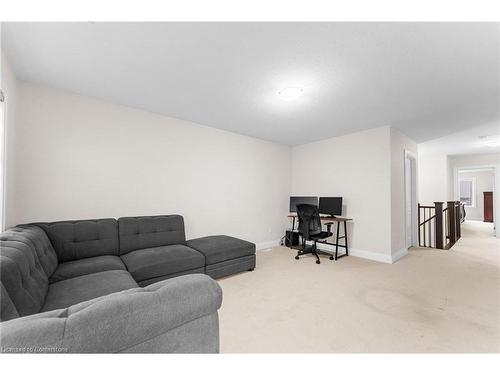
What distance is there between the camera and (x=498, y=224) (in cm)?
561

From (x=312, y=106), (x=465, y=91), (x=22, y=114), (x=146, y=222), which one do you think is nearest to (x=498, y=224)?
(x=465, y=91)

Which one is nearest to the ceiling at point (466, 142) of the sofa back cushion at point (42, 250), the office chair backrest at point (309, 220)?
the office chair backrest at point (309, 220)

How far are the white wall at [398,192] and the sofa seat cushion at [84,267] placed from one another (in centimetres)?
415

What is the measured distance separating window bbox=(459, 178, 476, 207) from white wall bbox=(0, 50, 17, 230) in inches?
566

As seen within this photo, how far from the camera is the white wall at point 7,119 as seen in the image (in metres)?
1.84

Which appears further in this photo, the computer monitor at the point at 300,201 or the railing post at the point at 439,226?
the railing post at the point at 439,226

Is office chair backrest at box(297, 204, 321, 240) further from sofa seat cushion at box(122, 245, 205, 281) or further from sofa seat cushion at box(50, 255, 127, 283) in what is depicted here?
sofa seat cushion at box(50, 255, 127, 283)

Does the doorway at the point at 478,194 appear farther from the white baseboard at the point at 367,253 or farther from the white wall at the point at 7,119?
the white wall at the point at 7,119

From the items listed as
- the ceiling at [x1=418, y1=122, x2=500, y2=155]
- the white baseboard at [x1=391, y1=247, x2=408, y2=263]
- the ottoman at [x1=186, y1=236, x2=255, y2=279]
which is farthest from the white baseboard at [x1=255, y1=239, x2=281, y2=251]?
the ceiling at [x1=418, y1=122, x2=500, y2=155]

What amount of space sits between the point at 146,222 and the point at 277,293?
1.92 meters

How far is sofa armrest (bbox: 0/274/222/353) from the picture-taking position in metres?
0.61

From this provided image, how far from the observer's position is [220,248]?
283 cm

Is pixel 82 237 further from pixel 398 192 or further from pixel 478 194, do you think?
pixel 478 194

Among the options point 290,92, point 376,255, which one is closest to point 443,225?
point 376,255
